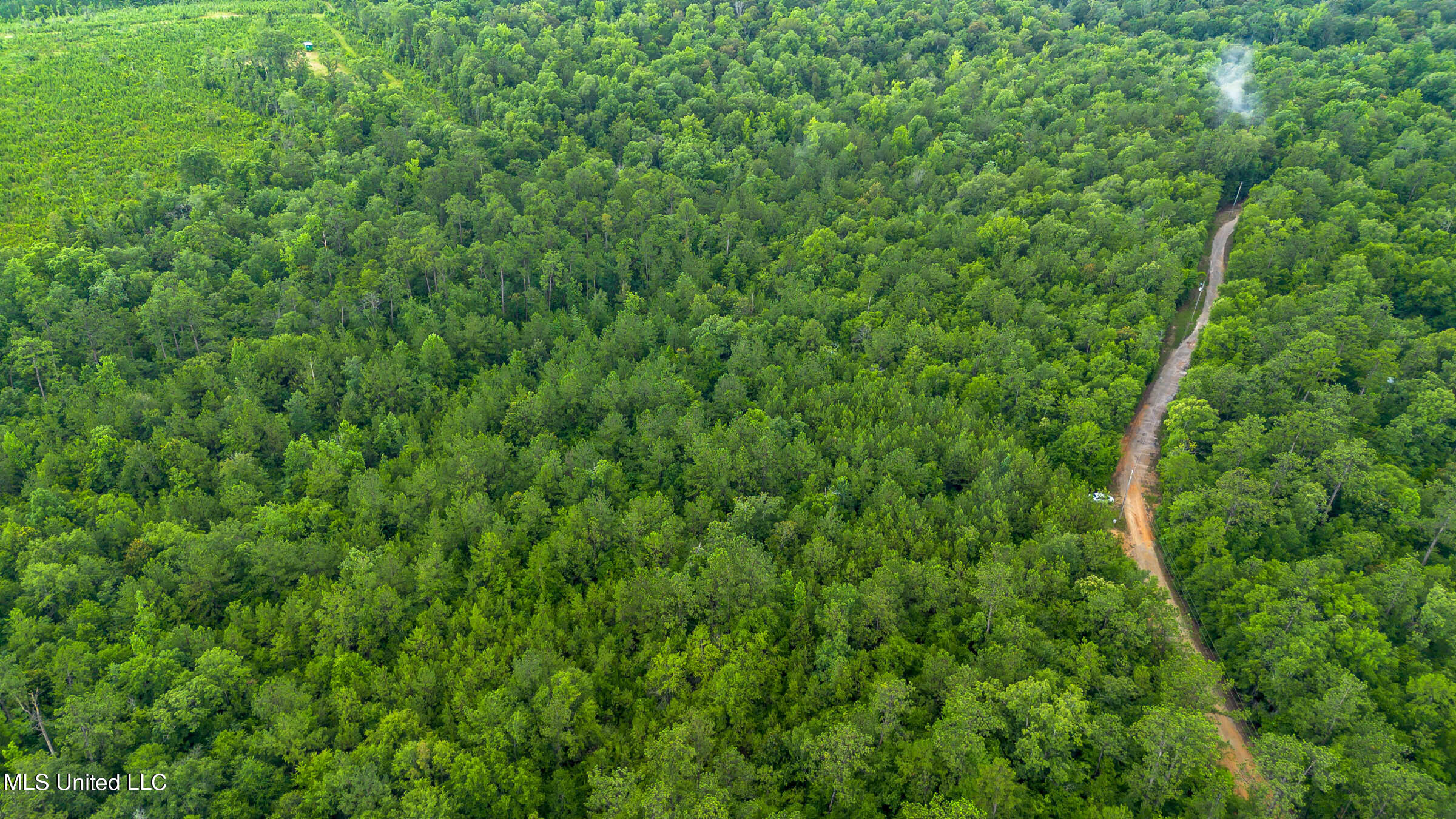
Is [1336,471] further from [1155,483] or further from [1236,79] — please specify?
[1236,79]

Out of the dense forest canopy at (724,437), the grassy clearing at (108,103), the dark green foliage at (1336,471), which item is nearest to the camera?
the dark green foliage at (1336,471)

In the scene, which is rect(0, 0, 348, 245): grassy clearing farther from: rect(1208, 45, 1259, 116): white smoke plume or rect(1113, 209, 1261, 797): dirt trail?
rect(1208, 45, 1259, 116): white smoke plume

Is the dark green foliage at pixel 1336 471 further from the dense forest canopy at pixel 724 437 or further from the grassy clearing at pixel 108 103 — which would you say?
the grassy clearing at pixel 108 103

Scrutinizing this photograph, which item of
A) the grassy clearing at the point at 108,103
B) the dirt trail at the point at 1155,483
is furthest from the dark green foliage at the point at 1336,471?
the grassy clearing at the point at 108,103

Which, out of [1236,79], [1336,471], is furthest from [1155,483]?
[1236,79]

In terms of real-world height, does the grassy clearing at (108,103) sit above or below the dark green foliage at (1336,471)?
above

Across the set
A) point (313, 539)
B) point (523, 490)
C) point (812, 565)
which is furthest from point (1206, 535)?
point (313, 539)
